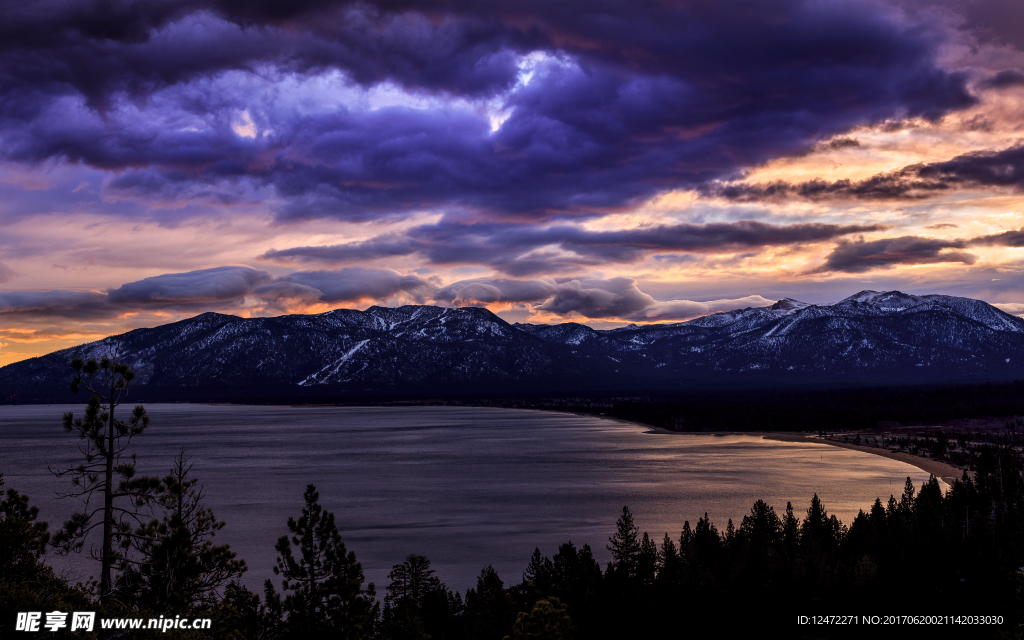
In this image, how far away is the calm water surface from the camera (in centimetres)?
7156

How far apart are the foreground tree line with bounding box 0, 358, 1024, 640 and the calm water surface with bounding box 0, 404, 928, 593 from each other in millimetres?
9827

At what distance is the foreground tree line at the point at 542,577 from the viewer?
893 inches

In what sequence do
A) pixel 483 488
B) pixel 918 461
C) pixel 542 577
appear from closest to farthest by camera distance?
pixel 542 577 → pixel 483 488 → pixel 918 461

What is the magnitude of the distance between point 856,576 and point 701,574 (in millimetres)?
11287

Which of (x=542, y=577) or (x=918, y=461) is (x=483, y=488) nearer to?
(x=542, y=577)

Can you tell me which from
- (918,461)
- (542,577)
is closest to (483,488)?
(542,577)

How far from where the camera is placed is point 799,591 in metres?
51.1

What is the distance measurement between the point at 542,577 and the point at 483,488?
199 feet

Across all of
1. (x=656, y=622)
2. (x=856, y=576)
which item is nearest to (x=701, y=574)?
(x=656, y=622)

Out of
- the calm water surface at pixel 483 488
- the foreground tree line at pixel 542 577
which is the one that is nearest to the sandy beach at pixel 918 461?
the calm water surface at pixel 483 488

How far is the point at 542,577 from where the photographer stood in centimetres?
5059

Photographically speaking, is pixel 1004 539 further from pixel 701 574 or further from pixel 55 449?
pixel 55 449

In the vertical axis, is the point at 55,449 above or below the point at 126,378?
below

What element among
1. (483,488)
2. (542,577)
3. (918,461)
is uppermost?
(542,577)
